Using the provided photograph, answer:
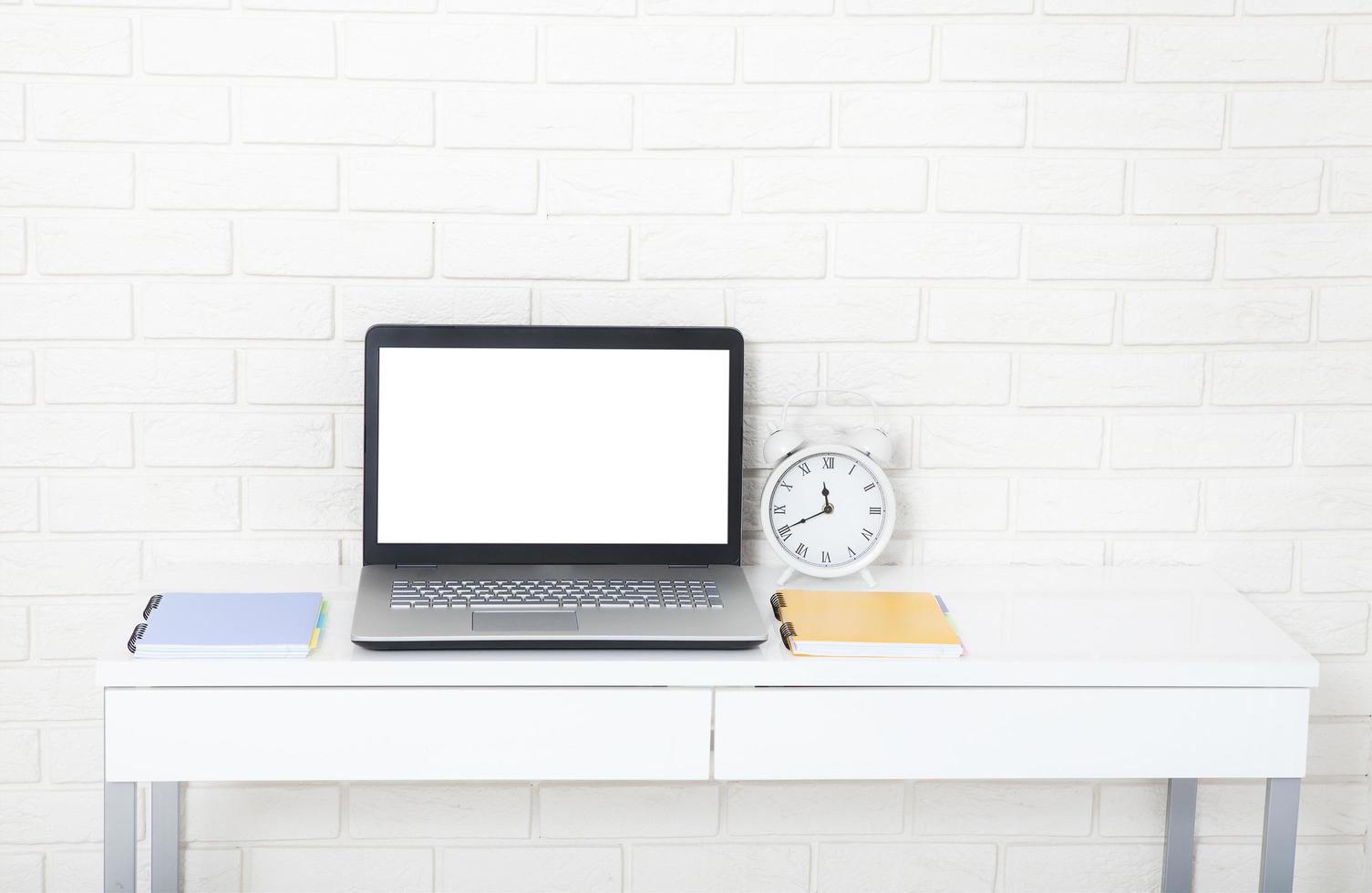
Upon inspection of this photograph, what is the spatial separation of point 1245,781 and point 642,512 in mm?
916

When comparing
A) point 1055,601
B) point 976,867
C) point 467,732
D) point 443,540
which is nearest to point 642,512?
point 443,540

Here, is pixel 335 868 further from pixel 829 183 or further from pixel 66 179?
pixel 829 183

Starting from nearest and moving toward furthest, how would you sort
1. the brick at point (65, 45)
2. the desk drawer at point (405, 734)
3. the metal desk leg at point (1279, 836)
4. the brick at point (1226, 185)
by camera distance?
the desk drawer at point (405, 734)
the metal desk leg at point (1279, 836)
the brick at point (65, 45)
the brick at point (1226, 185)

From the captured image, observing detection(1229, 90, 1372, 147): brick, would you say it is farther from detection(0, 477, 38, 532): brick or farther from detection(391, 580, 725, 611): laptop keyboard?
detection(0, 477, 38, 532): brick

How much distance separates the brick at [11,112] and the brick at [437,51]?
0.38 m

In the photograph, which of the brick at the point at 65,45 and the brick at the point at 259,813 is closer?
the brick at the point at 65,45

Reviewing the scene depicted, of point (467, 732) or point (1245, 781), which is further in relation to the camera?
point (1245, 781)

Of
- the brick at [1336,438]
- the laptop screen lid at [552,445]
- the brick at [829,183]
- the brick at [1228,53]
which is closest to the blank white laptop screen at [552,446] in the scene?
the laptop screen lid at [552,445]

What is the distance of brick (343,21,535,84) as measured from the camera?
5.14 feet

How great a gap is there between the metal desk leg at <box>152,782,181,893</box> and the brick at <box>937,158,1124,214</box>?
1214 millimetres

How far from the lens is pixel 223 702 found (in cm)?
130

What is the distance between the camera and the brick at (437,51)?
5.14 feet

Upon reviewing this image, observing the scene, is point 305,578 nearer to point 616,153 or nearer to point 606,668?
point 606,668

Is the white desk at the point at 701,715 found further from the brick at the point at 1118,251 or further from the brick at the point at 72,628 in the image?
the brick at the point at 1118,251
